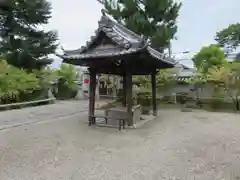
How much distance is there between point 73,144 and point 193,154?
2928 mm

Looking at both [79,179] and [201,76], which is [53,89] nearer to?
[201,76]

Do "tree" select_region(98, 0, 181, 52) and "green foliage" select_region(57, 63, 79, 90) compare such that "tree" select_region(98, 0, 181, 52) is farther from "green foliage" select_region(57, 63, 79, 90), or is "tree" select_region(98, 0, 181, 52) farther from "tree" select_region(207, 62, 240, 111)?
"green foliage" select_region(57, 63, 79, 90)

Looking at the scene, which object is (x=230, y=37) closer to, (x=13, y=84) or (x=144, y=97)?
(x=144, y=97)

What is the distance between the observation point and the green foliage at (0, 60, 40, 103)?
13.8m

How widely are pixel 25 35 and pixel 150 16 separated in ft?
32.7

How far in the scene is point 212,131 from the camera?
777 centimetres

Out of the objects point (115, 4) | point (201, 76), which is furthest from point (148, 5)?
→ point (201, 76)

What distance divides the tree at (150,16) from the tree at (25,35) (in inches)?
225

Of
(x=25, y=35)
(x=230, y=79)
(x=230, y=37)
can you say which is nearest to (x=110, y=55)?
(x=230, y=79)

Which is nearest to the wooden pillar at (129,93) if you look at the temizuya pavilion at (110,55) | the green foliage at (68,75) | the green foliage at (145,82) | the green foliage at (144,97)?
the temizuya pavilion at (110,55)

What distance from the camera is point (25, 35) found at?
18.8 m

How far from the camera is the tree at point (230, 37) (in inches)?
871

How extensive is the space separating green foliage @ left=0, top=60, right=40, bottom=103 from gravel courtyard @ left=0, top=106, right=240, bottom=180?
22.0 ft

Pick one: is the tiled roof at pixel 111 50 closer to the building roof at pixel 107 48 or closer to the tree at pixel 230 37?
the building roof at pixel 107 48
